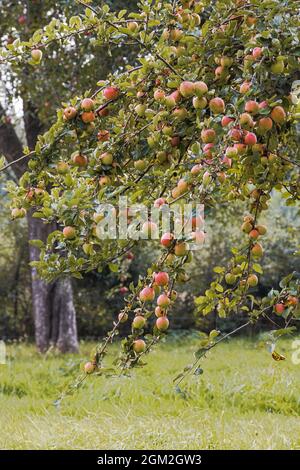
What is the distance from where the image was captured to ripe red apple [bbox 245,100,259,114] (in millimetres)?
1346

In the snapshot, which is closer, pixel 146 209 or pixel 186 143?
pixel 146 209

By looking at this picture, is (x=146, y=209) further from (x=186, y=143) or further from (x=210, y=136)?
(x=186, y=143)

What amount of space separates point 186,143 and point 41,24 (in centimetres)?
394


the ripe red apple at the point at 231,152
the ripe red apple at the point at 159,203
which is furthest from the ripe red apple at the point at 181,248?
the ripe red apple at the point at 231,152

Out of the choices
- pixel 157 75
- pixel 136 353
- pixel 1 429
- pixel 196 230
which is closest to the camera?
pixel 196 230

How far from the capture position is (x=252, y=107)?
1347 mm

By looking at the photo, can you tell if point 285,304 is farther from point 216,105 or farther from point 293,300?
point 216,105

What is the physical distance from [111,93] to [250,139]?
48 centimetres

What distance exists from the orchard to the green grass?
723 millimetres

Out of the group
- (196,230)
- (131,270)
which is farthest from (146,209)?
(131,270)

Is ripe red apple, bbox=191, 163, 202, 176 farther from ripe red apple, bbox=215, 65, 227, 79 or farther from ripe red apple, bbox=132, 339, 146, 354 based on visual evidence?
ripe red apple, bbox=132, 339, 146, 354

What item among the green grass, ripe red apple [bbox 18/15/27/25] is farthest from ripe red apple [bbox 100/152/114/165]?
ripe red apple [bbox 18/15/27/25]

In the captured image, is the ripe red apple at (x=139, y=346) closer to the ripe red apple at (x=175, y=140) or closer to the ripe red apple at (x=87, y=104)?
the ripe red apple at (x=175, y=140)

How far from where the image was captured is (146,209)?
1.46 meters
